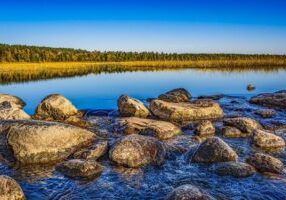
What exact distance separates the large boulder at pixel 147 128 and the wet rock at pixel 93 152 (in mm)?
2936

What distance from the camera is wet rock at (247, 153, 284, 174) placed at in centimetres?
1162

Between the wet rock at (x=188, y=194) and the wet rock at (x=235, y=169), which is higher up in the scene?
the wet rock at (x=188, y=194)

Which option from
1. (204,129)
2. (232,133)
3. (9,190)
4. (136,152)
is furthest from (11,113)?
(232,133)

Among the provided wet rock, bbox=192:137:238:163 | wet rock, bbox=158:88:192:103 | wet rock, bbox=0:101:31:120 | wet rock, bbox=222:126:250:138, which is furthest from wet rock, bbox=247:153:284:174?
wet rock, bbox=158:88:192:103

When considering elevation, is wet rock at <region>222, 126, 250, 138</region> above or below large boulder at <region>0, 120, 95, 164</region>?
below

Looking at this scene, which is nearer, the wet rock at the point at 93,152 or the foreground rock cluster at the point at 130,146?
the foreground rock cluster at the point at 130,146

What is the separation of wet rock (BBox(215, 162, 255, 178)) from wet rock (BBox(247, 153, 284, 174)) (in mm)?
373

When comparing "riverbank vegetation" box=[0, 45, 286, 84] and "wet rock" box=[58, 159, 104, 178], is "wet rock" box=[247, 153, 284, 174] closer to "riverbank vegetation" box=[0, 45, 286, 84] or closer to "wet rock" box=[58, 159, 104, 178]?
"wet rock" box=[58, 159, 104, 178]

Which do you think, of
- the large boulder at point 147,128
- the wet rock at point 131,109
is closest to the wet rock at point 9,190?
the large boulder at point 147,128

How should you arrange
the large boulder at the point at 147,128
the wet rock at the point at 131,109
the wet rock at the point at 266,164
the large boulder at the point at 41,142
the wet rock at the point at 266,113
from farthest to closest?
the wet rock at the point at 266,113
the wet rock at the point at 131,109
the large boulder at the point at 147,128
the large boulder at the point at 41,142
the wet rock at the point at 266,164

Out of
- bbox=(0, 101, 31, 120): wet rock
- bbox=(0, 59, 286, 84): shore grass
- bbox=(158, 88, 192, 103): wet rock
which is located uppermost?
bbox=(0, 101, 31, 120): wet rock

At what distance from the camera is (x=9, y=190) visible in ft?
30.7

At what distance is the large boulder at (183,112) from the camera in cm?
1933

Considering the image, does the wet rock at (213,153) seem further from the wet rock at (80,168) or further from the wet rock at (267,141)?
the wet rock at (80,168)
